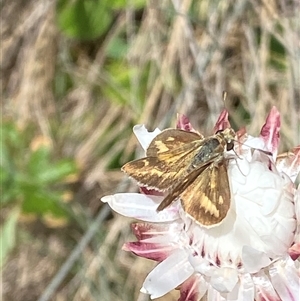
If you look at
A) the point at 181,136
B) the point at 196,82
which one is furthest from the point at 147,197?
the point at 196,82

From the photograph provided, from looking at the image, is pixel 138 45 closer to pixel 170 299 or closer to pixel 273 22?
pixel 273 22

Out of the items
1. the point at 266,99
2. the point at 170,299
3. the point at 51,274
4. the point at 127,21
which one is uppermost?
the point at 127,21

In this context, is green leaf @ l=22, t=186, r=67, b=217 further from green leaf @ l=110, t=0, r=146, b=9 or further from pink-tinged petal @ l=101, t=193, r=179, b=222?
pink-tinged petal @ l=101, t=193, r=179, b=222

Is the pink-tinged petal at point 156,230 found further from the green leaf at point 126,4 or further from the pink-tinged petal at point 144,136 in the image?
the green leaf at point 126,4

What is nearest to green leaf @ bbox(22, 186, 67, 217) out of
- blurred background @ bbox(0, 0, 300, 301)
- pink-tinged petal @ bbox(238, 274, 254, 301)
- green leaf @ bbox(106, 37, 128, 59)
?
blurred background @ bbox(0, 0, 300, 301)

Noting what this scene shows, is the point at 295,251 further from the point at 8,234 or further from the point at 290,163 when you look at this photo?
the point at 8,234

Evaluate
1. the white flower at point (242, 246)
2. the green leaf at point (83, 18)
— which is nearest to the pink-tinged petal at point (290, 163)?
the white flower at point (242, 246)

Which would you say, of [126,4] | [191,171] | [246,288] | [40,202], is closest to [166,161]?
[191,171]
